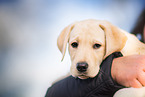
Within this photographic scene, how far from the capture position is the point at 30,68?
1800mm

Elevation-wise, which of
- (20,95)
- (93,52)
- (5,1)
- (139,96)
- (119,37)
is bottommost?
(20,95)

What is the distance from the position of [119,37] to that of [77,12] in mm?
680

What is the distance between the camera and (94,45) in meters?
1.52

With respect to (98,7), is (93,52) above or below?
below

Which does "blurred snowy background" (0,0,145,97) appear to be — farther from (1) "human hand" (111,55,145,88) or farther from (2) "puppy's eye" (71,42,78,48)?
(1) "human hand" (111,55,145,88)

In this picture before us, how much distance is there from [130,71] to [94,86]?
37 centimetres

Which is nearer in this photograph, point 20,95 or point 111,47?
point 111,47

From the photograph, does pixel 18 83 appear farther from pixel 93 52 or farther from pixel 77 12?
pixel 77 12

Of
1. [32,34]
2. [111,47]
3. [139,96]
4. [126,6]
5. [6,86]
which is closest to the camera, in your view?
[139,96]

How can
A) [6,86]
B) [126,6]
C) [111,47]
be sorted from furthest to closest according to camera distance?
[126,6] → [6,86] → [111,47]

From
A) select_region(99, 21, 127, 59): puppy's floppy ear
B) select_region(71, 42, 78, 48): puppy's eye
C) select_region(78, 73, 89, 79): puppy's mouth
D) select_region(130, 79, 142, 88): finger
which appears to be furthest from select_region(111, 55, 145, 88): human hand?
select_region(71, 42, 78, 48): puppy's eye

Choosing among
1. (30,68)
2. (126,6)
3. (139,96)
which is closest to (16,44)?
(30,68)

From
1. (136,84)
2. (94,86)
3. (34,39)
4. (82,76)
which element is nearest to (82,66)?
(82,76)

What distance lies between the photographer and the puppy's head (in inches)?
54.0
